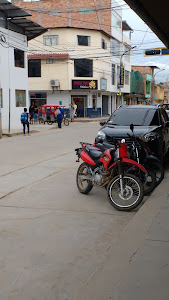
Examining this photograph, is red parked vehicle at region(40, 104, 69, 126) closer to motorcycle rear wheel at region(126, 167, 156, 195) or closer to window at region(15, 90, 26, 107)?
window at region(15, 90, 26, 107)

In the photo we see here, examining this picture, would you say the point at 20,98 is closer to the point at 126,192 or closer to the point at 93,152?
the point at 93,152

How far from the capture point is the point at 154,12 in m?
5.48

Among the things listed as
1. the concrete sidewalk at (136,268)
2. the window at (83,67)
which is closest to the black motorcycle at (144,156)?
the concrete sidewalk at (136,268)

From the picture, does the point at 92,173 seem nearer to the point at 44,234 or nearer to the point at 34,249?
the point at 44,234

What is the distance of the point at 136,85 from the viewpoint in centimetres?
6406

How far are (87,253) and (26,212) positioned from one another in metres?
1.89

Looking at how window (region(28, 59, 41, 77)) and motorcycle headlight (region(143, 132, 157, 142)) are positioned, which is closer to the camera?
motorcycle headlight (region(143, 132, 157, 142))

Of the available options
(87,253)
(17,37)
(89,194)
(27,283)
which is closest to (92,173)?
(89,194)

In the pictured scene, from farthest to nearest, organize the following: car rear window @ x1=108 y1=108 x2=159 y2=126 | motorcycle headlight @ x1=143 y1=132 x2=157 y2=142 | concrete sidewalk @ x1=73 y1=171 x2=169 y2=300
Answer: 1. car rear window @ x1=108 y1=108 x2=159 y2=126
2. motorcycle headlight @ x1=143 y1=132 x2=157 y2=142
3. concrete sidewalk @ x1=73 y1=171 x2=169 y2=300

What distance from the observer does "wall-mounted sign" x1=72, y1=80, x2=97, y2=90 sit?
42312 mm

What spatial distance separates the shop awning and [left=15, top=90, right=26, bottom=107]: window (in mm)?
20903

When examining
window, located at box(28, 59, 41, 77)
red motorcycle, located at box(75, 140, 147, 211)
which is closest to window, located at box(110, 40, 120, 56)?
window, located at box(28, 59, 41, 77)

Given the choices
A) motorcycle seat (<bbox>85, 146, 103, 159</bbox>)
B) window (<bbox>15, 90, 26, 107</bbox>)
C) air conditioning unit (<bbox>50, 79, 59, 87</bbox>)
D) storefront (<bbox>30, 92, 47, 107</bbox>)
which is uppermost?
air conditioning unit (<bbox>50, 79, 59, 87</bbox>)

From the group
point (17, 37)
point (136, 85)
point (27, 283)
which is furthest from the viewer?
point (136, 85)
